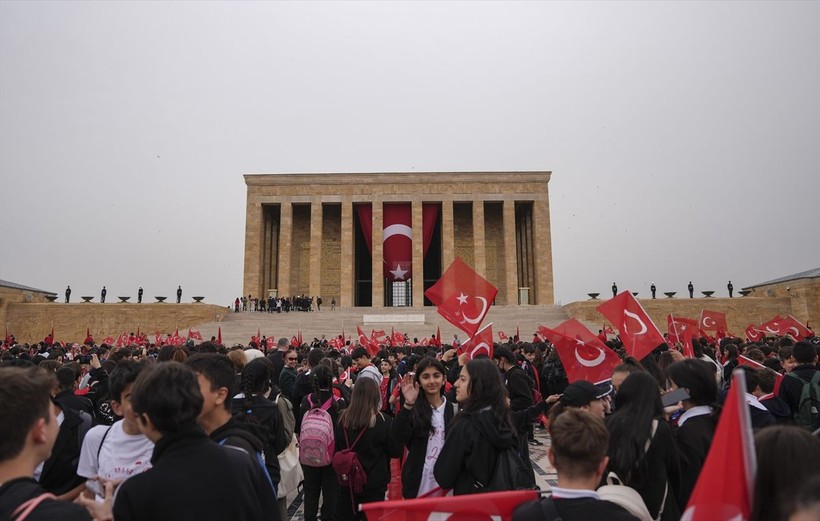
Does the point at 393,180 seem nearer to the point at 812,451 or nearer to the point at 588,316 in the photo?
the point at 588,316

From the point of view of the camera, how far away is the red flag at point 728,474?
1.43m

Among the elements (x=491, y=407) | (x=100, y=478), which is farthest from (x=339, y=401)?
(x=100, y=478)

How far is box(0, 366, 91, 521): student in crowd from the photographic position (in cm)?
158

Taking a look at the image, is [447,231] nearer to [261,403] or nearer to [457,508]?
[261,403]

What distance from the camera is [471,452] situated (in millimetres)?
3006

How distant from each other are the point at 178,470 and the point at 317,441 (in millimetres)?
2499

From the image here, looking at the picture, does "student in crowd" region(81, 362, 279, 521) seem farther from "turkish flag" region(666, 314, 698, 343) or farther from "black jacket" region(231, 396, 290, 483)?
"turkish flag" region(666, 314, 698, 343)

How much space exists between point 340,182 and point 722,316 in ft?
88.9

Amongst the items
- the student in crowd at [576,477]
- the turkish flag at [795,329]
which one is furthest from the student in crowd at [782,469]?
the turkish flag at [795,329]

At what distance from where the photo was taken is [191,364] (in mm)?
2775

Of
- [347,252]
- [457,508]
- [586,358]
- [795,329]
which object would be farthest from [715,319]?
[347,252]

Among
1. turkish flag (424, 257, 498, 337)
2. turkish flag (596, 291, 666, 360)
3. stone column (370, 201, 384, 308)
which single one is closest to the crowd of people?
turkish flag (596, 291, 666, 360)

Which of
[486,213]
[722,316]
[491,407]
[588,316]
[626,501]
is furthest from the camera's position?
[486,213]

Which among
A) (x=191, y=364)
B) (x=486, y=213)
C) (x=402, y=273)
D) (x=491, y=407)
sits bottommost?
(x=491, y=407)
